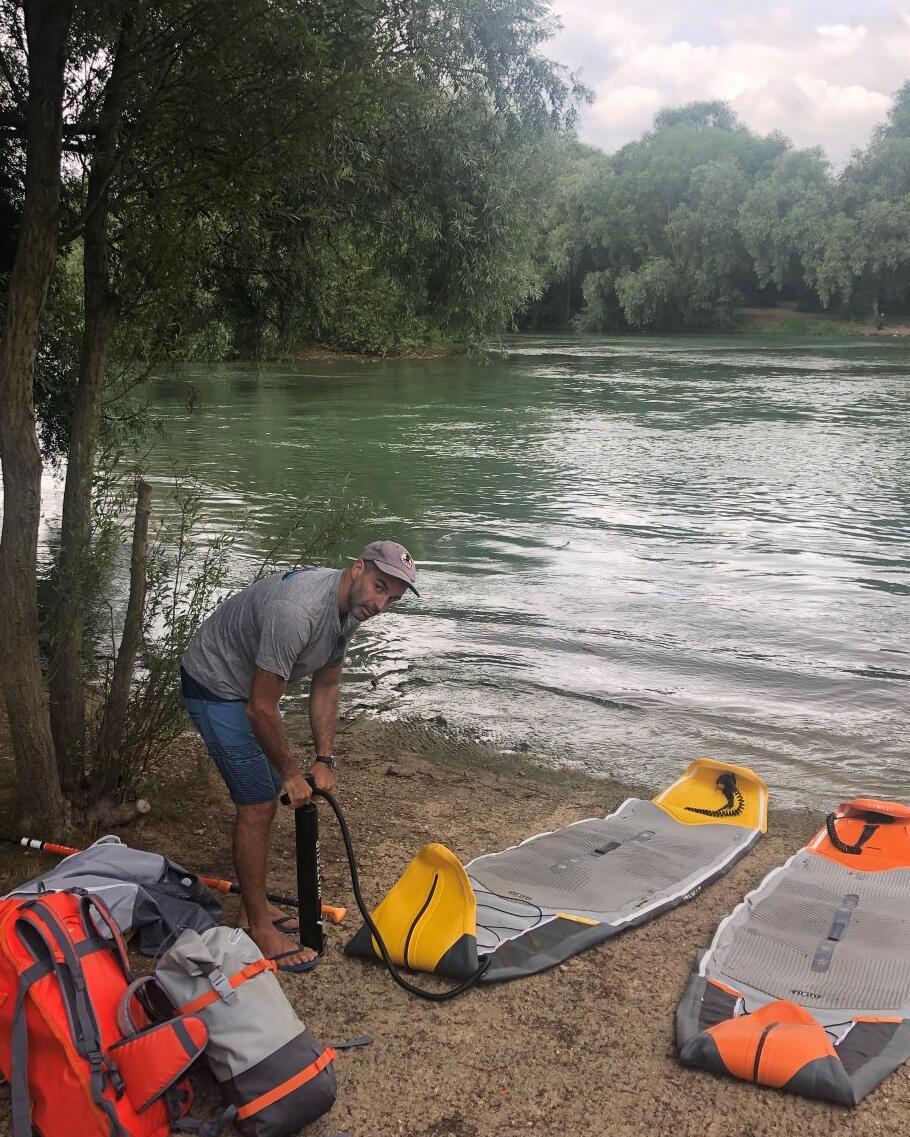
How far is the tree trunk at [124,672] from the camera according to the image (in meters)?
5.02

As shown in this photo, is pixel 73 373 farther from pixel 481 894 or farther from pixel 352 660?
pixel 481 894

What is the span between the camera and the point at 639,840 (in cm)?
550

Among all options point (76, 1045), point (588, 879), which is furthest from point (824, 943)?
point (76, 1045)

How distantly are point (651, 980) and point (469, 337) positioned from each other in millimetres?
7829

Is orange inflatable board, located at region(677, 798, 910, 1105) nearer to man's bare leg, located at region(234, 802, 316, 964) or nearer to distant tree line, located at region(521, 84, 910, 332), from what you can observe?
man's bare leg, located at region(234, 802, 316, 964)

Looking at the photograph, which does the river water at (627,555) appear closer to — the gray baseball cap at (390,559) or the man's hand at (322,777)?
the man's hand at (322,777)

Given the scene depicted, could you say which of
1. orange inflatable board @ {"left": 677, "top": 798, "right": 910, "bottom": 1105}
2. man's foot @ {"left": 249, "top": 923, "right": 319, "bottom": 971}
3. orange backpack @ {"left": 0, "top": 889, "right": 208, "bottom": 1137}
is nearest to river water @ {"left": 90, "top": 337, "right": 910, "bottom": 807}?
orange inflatable board @ {"left": 677, "top": 798, "right": 910, "bottom": 1105}

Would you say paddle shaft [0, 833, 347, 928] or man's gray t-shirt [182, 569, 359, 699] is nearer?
man's gray t-shirt [182, 569, 359, 699]

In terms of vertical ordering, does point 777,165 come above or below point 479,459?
above

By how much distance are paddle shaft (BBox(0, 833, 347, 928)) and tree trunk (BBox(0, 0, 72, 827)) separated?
35cm

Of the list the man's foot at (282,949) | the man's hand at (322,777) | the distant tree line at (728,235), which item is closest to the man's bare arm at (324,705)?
the man's hand at (322,777)

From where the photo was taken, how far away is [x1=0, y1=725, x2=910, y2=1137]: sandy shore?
10.7ft

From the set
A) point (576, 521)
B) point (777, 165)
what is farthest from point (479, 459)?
point (777, 165)

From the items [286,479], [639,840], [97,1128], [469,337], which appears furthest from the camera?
[286,479]
